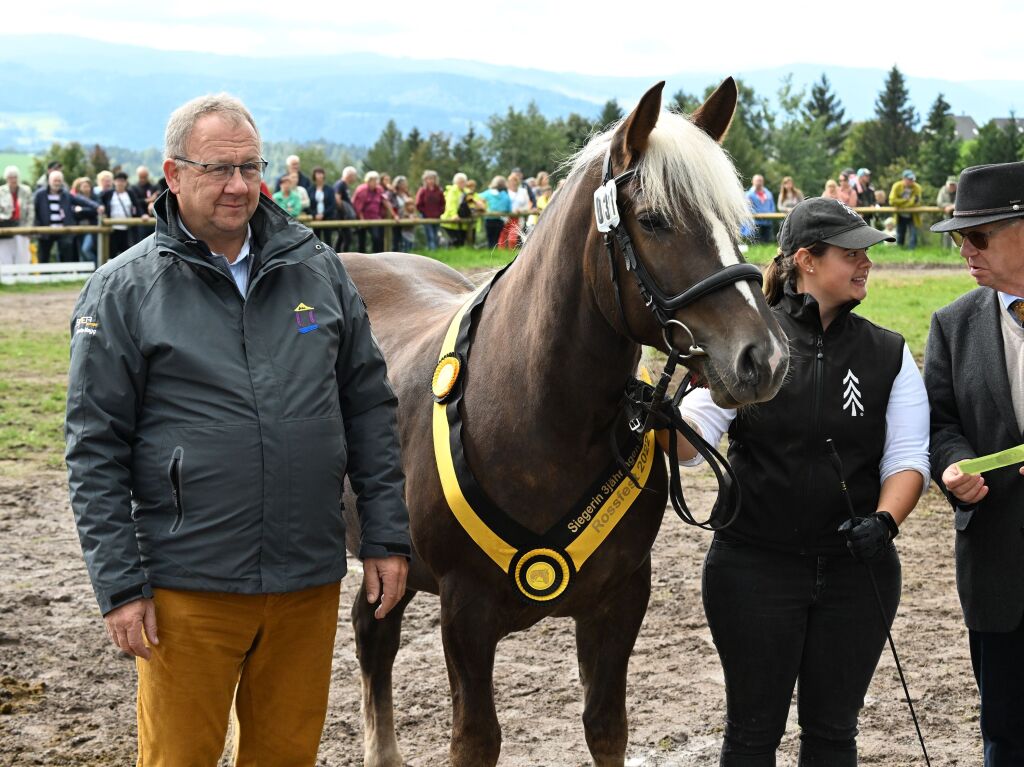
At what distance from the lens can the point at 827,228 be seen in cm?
294

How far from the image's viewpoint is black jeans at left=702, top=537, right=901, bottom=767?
303 cm

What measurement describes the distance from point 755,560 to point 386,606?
0.98 metres

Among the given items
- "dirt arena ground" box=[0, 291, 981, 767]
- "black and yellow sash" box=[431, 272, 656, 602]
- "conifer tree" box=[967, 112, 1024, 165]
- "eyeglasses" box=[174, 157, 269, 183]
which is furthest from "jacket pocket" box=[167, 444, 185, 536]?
"conifer tree" box=[967, 112, 1024, 165]

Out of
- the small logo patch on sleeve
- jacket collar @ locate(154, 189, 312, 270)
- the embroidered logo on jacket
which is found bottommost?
the small logo patch on sleeve

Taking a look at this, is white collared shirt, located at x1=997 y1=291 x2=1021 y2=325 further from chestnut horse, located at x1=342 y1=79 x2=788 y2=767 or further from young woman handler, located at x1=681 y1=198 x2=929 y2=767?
chestnut horse, located at x1=342 y1=79 x2=788 y2=767

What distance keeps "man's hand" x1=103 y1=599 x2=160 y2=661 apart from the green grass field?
85.6 inches

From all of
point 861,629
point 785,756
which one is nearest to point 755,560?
point 861,629

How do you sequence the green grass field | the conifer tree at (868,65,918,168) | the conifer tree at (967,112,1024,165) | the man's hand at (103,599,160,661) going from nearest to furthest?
A: the man's hand at (103,599,160,661) → the green grass field → the conifer tree at (967,112,1024,165) → the conifer tree at (868,65,918,168)

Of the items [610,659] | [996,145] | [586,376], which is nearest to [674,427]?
[586,376]

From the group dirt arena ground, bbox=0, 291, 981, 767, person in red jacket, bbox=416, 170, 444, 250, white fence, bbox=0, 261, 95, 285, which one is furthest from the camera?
person in red jacket, bbox=416, 170, 444, 250

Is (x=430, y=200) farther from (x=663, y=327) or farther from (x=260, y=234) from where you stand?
(x=663, y=327)

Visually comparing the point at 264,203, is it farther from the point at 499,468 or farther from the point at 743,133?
the point at 743,133

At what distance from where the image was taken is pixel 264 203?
271cm

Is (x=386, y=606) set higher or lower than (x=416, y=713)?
higher
